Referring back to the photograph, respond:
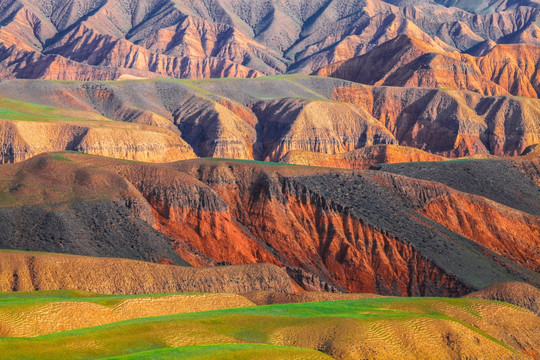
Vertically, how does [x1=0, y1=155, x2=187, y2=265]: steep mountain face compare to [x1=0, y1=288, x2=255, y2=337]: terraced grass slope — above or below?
above

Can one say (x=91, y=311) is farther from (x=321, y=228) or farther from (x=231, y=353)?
(x=321, y=228)

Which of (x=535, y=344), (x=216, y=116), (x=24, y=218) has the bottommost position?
(x=535, y=344)

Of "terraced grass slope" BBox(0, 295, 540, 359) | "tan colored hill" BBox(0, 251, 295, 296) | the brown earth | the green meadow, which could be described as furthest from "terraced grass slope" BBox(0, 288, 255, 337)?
the brown earth

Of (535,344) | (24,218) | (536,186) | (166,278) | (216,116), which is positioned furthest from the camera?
(216,116)

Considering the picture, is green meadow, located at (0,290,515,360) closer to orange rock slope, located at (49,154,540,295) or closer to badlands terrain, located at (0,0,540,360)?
badlands terrain, located at (0,0,540,360)

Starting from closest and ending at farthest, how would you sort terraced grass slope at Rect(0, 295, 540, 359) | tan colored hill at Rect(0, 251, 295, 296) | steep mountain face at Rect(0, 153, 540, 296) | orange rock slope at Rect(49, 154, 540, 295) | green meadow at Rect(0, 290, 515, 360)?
green meadow at Rect(0, 290, 515, 360) < terraced grass slope at Rect(0, 295, 540, 359) < tan colored hill at Rect(0, 251, 295, 296) < steep mountain face at Rect(0, 153, 540, 296) < orange rock slope at Rect(49, 154, 540, 295)

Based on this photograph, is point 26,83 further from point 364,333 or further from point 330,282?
point 364,333

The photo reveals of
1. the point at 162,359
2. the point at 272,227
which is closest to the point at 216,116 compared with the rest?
the point at 272,227
